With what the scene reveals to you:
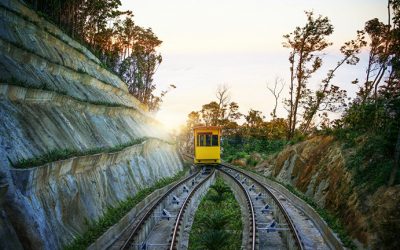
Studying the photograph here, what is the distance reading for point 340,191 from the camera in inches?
680

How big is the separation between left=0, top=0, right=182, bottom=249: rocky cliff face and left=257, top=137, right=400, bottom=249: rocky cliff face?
9.97m

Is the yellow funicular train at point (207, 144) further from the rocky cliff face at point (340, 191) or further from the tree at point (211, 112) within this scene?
the tree at point (211, 112)

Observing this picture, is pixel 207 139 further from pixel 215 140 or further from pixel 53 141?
pixel 53 141

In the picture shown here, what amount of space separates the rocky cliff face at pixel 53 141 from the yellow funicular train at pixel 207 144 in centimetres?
825

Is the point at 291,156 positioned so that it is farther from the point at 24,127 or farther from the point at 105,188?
the point at 24,127

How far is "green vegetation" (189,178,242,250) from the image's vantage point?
13741 mm

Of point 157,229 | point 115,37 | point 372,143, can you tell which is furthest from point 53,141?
point 115,37

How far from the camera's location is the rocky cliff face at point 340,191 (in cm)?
1187

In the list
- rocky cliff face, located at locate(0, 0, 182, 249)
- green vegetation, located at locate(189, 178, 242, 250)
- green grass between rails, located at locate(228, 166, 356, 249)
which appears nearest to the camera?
rocky cliff face, located at locate(0, 0, 182, 249)

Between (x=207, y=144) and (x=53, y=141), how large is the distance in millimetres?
23283

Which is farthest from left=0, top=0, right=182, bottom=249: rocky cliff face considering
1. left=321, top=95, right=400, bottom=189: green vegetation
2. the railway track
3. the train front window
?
left=321, top=95, right=400, bottom=189: green vegetation

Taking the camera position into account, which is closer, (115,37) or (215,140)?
(215,140)

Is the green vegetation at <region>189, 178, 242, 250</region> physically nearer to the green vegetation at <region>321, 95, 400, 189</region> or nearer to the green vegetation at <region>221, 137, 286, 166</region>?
the green vegetation at <region>321, 95, 400, 189</region>

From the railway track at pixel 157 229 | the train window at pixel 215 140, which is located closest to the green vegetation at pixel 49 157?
the railway track at pixel 157 229
